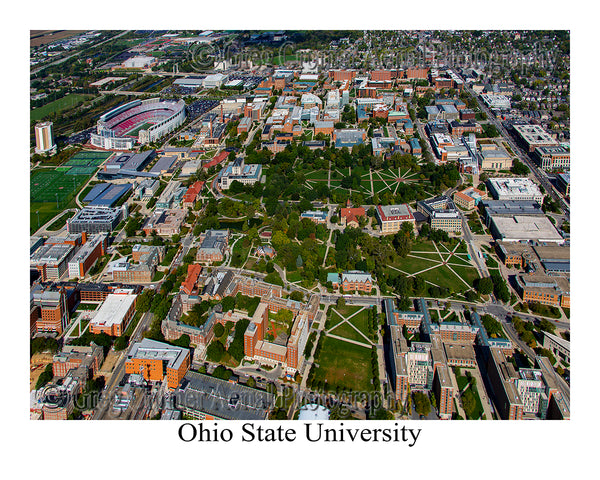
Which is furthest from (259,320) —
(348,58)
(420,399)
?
(348,58)

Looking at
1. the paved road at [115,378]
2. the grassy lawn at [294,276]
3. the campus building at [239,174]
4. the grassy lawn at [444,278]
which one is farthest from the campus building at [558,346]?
the campus building at [239,174]

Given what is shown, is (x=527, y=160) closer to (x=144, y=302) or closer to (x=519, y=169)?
(x=519, y=169)

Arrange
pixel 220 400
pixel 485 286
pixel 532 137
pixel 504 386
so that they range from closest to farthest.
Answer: pixel 504 386 < pixel 220 400 < pixel 485 286 < pixel 532 137

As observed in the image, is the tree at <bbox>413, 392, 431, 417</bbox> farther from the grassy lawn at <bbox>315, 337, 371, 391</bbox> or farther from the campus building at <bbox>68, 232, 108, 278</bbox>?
the campus building at <bbox>68, 232, 108, 278</bbox>

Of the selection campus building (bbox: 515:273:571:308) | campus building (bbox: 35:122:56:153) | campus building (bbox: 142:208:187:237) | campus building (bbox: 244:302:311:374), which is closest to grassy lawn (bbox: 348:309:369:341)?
campus building (bbox: 244:302:311:374)

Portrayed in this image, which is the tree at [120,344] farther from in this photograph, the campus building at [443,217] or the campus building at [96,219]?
the campus building at [443,217]

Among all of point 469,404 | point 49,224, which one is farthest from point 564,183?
point 49,224
